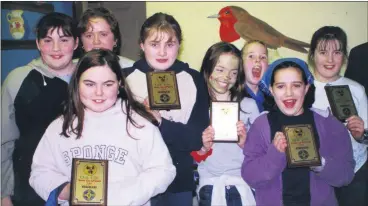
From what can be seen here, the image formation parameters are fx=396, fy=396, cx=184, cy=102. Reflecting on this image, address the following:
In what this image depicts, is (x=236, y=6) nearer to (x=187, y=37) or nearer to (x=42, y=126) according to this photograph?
(x=187, y=37)

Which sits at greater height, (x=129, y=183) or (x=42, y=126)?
(x=42, y=126)

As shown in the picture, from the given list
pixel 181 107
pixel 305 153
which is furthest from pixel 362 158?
pixel 181 107

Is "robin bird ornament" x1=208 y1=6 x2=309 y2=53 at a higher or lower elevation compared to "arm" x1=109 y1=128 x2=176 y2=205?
higher

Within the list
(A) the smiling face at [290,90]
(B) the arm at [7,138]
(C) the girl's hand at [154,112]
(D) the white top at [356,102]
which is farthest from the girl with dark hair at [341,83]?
(B) the arm at [7,138]

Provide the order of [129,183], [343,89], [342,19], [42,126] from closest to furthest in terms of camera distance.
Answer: [129,183] < [42,126] < [343,89] < [342,19]

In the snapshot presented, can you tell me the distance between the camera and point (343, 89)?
9.85ft

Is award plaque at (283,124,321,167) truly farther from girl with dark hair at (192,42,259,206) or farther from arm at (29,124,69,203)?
arm at (29,124,69,203)

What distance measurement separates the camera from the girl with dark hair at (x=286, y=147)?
244cm

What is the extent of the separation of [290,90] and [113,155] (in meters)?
1.18

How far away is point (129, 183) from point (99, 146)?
270mm

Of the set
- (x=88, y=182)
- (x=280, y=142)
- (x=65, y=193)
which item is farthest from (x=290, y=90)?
(x=65, y=193)

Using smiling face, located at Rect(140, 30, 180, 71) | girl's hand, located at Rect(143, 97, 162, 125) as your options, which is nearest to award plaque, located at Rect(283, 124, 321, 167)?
girl's hand, located at Rect(143, 97, 162, 125)

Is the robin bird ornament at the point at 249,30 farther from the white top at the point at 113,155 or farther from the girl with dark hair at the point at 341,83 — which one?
the white top at the point at 113,155

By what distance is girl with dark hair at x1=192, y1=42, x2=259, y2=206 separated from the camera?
106 inches
